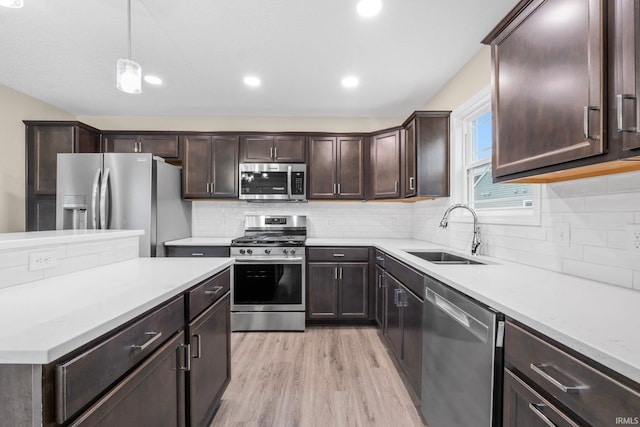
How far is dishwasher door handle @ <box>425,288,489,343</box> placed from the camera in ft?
3.56

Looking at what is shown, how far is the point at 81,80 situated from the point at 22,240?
2.58m

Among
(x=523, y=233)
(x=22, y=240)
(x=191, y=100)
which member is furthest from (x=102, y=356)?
A: (x=191, y=100)

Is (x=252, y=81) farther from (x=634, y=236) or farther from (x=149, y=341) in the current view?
(x=634, y=236)

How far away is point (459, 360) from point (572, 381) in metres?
0.59

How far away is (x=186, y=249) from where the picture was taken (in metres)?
3.11

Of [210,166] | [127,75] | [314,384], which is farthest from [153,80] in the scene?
[314,384]

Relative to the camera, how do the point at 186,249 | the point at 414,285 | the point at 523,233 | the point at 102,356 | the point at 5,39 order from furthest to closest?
the point at 186,249, the point at 5,39, the point at 414,285, the point at 523,233, the point at 102,356

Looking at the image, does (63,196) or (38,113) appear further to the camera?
(38,113)

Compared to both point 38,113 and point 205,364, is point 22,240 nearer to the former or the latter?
point 205,364

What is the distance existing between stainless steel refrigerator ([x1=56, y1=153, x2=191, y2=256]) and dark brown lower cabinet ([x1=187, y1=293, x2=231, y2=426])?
1.62 metres

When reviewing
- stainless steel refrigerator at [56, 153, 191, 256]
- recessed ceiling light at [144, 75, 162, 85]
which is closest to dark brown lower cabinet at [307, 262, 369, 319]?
stainless steel refrigerator at [56, 153, 191, 256]

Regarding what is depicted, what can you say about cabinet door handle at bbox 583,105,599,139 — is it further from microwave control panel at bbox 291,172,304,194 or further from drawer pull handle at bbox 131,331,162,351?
microwave control panel at bbox 291,172,304,194

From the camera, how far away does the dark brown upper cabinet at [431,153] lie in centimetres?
278

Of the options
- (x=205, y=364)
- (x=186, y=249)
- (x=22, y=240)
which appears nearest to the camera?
(x=22, y=240)
